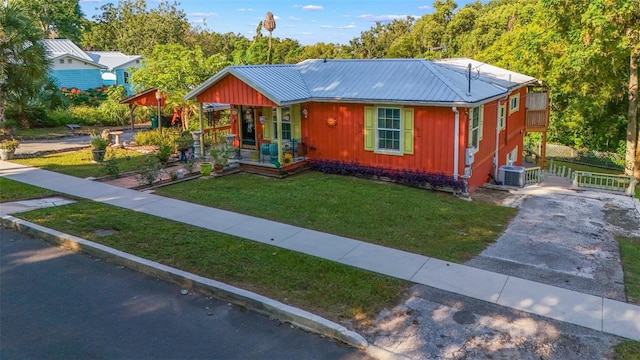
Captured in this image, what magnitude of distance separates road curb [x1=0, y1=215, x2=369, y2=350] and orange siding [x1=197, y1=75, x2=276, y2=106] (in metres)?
8.20

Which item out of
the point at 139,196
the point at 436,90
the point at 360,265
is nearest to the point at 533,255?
the point at 360,265

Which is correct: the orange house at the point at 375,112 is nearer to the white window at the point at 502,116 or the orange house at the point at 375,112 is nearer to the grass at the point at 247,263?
the white window at the point at 502,116

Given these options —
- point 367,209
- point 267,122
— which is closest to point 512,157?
point 267,122

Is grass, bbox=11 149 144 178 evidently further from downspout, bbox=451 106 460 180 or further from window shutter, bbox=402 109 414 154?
downspout, bbox=451 106 460 180

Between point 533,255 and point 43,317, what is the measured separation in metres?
8.39

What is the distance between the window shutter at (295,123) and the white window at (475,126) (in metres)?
6.07

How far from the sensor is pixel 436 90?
604 inches

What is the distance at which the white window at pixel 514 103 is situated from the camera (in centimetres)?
2131

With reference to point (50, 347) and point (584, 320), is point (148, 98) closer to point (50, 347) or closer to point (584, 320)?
point (50, 347)

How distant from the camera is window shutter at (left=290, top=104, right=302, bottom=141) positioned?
17.9 m

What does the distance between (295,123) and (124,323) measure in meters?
12.3

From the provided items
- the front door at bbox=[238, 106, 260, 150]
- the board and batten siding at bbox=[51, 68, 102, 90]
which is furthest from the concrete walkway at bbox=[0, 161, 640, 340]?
the board and batten siding at bbox=[51, 68, 102, 90]

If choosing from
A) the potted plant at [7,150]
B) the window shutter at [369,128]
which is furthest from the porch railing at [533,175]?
the potted plant at [7,150]

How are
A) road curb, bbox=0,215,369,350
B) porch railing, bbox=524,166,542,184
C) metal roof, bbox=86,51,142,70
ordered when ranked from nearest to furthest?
road curb, bbox=0,215,369,350, porch railing, bbox=524,166,542,184, metal roof, bbox=86,51,142,70
